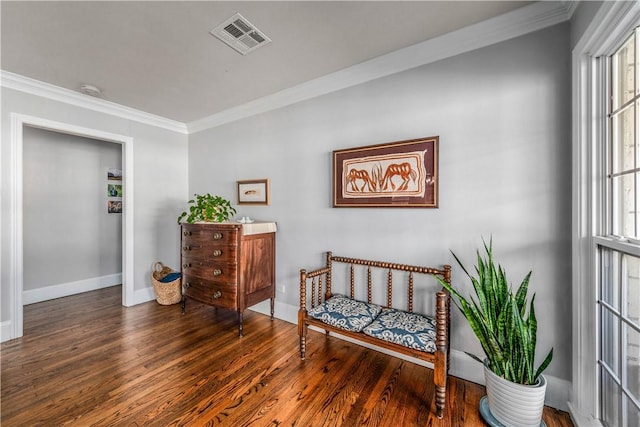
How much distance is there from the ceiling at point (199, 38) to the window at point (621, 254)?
2.72ft

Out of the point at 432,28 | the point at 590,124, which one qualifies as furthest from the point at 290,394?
the point at 432,28

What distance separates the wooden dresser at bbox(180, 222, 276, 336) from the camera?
8.27 feet

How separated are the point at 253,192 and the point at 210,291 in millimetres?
1196

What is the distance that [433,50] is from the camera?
1.99 m

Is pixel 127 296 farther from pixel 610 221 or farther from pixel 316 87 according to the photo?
pixel 610 221

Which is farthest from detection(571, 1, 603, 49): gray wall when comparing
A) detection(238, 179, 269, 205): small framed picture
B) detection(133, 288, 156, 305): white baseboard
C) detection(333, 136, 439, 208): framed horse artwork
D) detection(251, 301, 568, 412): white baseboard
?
detection(133, 288, 156, 305): white baseboard

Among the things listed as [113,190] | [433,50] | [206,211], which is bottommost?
[206,211]

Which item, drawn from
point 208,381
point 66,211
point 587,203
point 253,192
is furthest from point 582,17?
point 66,211

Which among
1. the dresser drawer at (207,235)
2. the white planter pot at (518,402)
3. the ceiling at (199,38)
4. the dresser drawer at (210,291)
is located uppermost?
the ceiling at (199,38)

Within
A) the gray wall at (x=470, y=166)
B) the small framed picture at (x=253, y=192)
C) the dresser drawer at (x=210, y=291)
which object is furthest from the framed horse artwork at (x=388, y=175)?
the dresser drawer at (x=210, y=291)

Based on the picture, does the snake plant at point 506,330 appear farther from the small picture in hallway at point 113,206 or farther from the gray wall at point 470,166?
the small picture in hallway at point 113,206

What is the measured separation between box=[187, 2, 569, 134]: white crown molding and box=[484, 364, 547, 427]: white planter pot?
2.12m

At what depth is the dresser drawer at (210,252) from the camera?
2527 mm

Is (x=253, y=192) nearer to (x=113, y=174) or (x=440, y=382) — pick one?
(x=440, y=382)
